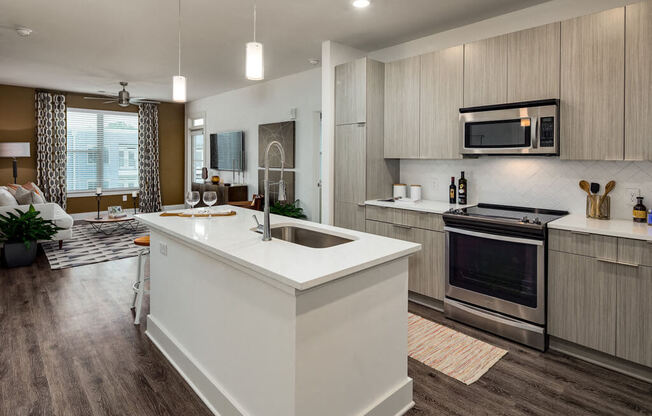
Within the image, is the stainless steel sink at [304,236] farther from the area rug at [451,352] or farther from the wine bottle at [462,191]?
the wine bottle at [462,191]

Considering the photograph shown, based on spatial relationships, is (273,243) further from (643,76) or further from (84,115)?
(84,115)

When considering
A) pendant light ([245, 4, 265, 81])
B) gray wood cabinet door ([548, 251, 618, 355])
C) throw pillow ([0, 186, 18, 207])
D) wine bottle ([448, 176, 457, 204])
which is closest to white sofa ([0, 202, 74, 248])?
throw pillow ([0, 186, 18, 207])

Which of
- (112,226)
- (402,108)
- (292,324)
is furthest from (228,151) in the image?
(292,324)

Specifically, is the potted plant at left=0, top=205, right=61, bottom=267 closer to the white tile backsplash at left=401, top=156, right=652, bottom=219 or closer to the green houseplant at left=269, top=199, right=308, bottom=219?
the green houseplant at left=269, top=199, right=308, bottom=219

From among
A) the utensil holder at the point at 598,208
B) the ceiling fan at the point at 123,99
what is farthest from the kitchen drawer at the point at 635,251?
the ceiling fan at the point at 123,99

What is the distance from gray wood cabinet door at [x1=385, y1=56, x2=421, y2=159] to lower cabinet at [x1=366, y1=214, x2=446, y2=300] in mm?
793

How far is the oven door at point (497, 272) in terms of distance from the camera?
272cm

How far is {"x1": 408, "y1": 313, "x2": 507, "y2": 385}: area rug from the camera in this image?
2.48 meters

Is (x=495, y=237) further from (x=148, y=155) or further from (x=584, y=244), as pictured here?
(x=148, y=155)

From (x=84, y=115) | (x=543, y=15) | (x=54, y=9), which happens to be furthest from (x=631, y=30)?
(x=84, y=115)

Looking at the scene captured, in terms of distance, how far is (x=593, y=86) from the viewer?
8.81 ft

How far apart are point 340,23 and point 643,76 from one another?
244 cm

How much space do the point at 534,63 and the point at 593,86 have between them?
0.47 m

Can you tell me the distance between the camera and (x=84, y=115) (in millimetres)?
8078
